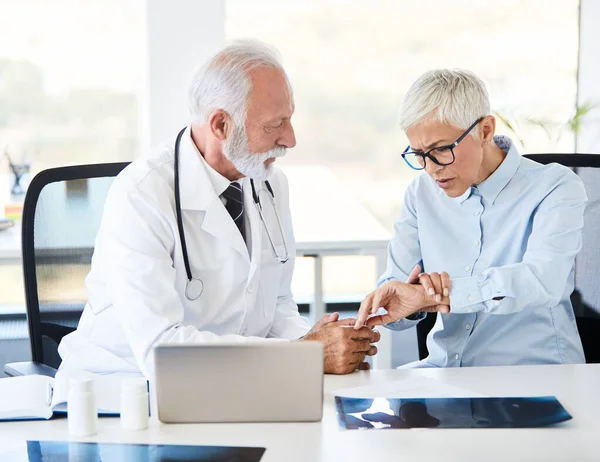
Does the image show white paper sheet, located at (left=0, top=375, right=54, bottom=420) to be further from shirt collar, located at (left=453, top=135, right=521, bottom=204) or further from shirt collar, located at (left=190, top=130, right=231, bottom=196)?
shirt collar, located at (left=453, top=135, right=521, bottom=204)

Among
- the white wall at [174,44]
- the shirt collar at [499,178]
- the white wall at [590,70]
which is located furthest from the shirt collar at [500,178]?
the white wall at [590,70]

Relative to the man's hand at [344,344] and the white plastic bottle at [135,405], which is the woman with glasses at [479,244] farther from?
the white plastic bottle at [135,405]

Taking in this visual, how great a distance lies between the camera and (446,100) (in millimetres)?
1880

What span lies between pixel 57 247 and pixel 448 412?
112 centimetres

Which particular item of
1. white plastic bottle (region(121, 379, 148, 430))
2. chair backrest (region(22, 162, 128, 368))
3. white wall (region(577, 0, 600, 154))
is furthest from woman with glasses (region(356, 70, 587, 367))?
white wall (region(577, 0, 600, 154))

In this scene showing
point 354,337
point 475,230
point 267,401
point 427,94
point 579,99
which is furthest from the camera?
point 579,99

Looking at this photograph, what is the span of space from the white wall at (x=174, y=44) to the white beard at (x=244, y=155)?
188 centimetres

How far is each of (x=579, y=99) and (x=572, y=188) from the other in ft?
8.95

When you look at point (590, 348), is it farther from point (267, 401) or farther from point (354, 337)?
point (267, 401)

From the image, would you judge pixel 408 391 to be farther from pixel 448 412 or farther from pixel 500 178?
pixel 500 178

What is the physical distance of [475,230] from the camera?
6.59 ft

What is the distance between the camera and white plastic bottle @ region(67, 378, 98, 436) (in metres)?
1.34

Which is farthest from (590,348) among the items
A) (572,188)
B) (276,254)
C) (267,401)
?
(267,401)

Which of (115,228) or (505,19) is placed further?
(505,19)
